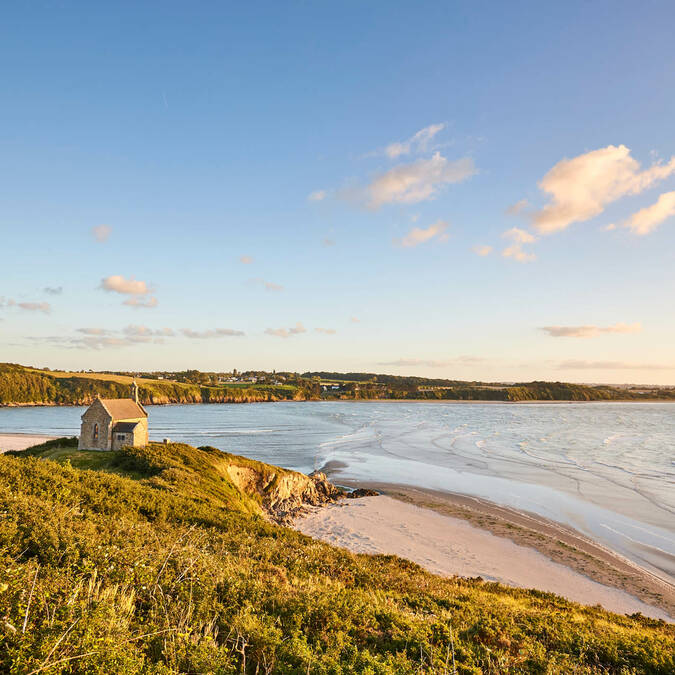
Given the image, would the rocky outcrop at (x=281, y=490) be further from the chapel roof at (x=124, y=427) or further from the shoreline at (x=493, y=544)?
the chapel roof at (x=124, y=427)

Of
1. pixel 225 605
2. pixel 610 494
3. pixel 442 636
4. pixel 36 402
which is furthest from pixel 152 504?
pixel 36 402

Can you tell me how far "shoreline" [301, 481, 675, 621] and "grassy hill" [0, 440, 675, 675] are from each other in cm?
775

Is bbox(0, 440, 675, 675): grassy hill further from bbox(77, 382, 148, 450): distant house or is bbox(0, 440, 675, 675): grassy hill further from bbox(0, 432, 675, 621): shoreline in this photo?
bbox(77, 382, 148, 450): distant house

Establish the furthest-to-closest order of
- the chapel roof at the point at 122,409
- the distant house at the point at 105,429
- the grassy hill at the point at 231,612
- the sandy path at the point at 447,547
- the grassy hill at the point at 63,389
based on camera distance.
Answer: the grassy hill at the point at 63,389
the chapel roof at the point at 122,409
the distant house at the point at 105,429
the sandy path at the point at 447,547
the grassy hill at the point at 231,612

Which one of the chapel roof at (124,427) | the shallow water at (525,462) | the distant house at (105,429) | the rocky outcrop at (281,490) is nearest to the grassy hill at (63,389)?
the shallow water at (525,462)

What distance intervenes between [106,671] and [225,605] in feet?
11.0

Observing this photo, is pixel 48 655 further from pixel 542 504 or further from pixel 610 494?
pixel 610 494

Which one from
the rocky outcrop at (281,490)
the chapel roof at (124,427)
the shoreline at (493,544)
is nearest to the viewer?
the shoreline at (493,544)

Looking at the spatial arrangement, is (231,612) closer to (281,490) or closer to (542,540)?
(542,540)

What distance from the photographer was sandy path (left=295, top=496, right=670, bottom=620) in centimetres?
1927

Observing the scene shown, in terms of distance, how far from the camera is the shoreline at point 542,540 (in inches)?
777

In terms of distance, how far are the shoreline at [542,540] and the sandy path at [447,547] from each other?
0.21 meters

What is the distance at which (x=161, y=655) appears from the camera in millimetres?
5938

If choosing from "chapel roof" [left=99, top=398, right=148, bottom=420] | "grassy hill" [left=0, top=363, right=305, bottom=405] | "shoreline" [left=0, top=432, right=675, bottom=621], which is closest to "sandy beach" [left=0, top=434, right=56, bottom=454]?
"chapel roof" [left=99, top=398, right=148, bottom=420]
